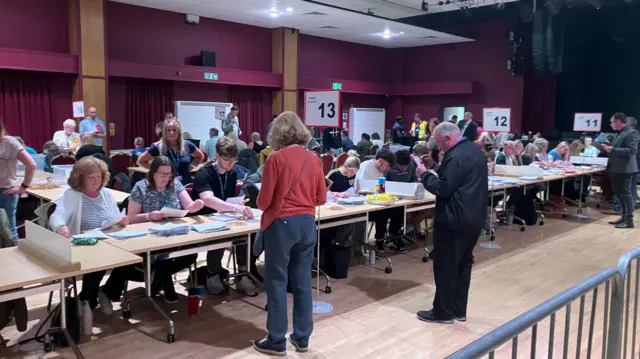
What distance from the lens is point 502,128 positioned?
25.2 ft

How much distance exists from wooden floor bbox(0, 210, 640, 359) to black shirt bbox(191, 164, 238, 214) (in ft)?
2.69

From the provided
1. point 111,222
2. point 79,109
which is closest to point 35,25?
point 79,109

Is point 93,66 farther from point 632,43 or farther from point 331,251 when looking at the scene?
point 632,43

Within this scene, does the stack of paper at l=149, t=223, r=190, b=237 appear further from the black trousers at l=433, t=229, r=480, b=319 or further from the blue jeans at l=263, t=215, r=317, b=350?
the black trousers at l=433, t=229, r=480, b=319

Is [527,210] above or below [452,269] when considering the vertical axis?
below

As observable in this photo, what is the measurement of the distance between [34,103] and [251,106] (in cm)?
478

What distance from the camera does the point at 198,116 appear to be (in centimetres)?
1143

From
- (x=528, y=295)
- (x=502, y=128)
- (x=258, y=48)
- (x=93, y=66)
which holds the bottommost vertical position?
(x=528, y=295)

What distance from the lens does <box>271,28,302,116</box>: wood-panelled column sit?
1291cm

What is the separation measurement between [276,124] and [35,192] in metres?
3.06

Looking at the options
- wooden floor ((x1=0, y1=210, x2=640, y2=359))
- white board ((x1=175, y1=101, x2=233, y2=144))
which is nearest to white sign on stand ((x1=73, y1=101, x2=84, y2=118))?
white board ((x1=175, y1=101, x2=233, y2=144))

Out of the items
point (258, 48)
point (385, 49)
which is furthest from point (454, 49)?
point (258, 48)

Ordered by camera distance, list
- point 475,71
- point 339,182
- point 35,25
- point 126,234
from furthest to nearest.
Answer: point 475,71
point 35,25
point 339,182
point 126,234

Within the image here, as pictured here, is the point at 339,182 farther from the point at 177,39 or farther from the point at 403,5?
the point at 403,5
